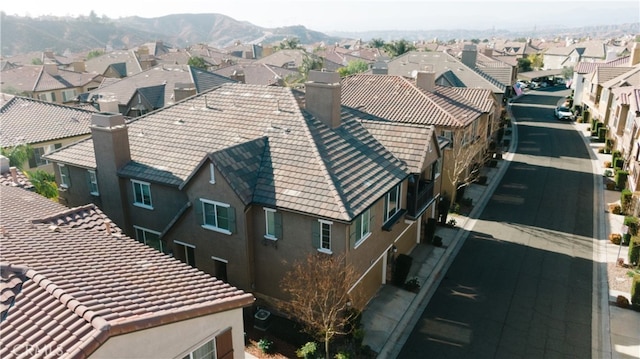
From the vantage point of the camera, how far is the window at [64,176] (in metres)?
27.4

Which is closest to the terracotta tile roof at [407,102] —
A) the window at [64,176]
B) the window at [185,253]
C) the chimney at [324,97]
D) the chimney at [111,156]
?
the chimney at [324,97]

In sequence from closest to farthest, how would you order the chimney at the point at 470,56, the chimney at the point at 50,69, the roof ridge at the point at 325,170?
1. the roof ridge at the point at 325,170
2. the chimney at the point at 470,56
3. the chimney at the point at 50,69

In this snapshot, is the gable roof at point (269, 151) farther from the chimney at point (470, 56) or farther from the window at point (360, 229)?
the chimney at point (470, 56)

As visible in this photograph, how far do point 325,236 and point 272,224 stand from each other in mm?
2768

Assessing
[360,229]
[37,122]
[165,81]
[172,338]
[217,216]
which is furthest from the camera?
[165,81]

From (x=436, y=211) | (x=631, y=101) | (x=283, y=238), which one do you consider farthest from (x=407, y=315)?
(x=631, y=101)

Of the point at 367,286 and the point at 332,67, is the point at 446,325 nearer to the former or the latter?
the point at 367,286

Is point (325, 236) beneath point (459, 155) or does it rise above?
above

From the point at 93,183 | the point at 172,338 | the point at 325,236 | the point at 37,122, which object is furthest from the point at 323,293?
the point at 37,122

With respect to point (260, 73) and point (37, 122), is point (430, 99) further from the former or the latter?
point (260, 73)

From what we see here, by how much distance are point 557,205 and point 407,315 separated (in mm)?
21643

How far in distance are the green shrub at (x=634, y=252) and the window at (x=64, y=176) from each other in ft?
114

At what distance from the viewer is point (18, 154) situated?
3425 cm

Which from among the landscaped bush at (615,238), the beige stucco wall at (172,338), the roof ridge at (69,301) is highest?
the roof ridge at (69,301)
